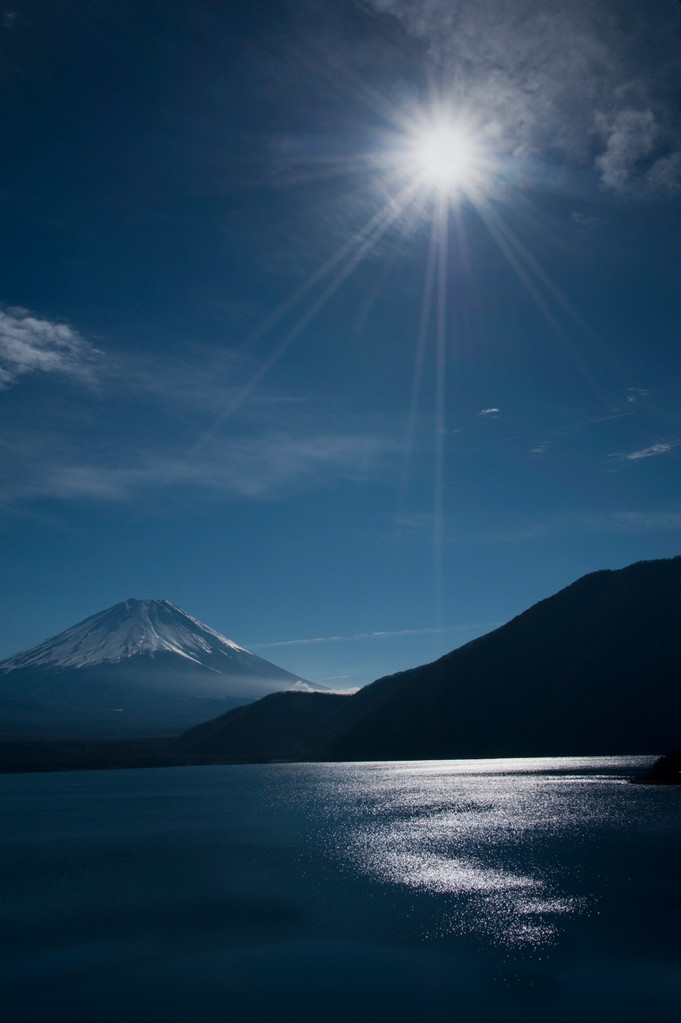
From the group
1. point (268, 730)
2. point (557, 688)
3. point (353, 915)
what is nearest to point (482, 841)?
point (353, 915)

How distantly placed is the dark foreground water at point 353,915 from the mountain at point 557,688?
57.9m

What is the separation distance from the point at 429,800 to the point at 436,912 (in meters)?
36.2

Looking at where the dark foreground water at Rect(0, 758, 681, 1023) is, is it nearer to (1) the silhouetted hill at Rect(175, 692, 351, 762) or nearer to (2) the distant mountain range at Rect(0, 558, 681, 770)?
(2) the distant mountain range at Rect(0, 558, 681, 770)

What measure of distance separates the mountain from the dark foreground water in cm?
5788

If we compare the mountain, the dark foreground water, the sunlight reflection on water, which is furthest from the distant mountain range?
the dark foreground water

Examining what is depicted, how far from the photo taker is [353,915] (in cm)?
2536

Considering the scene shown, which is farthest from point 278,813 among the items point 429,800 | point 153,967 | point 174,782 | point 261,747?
point 261,747

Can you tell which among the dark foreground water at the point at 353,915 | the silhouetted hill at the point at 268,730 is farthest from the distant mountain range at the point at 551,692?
the dark foreground water at the point at 353,915

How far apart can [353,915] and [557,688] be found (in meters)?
98.2

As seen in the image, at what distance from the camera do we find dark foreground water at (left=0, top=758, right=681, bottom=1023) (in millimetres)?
17438

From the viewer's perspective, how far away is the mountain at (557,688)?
108812 millimetres

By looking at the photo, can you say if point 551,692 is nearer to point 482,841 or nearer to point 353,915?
point 482,841

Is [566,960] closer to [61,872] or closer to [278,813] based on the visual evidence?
[61,872]

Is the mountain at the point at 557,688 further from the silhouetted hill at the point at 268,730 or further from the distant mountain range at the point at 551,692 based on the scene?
the silhouetted hill at the point at 268,730
